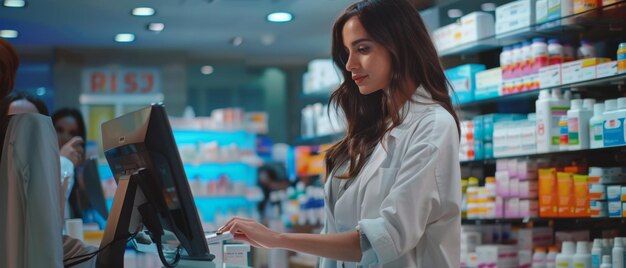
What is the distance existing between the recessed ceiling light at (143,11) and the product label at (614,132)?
16.2 ft

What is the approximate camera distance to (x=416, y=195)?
220 centimetres

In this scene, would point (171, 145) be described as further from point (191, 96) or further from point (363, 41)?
point (191, 96)

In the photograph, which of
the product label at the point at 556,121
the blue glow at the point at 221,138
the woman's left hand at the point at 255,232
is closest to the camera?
the woman's left hand at the point at 255,232

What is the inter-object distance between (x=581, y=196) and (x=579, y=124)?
1.13 ft

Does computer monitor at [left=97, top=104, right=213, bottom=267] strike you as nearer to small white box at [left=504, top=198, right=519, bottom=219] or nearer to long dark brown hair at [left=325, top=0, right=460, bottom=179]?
long dark brown hair at [left=325, top=0, right=460, bottom=179]

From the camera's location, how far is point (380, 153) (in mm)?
2439

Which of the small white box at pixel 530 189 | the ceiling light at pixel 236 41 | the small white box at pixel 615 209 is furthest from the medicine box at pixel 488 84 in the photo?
the ceiling light at pixel 236 41

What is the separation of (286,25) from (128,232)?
6759mm

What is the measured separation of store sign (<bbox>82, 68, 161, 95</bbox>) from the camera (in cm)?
1023

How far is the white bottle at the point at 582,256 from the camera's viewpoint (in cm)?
375

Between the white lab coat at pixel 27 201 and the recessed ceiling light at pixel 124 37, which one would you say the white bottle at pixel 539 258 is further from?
the recessed ceiling light at pixel 124 37

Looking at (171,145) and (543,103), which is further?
(543,103)

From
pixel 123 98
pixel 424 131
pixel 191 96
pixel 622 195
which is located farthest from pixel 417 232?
pixel 191 96

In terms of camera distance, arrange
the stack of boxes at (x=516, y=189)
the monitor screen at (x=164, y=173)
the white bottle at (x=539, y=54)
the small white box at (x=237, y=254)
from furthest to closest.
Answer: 1. the stack of boxes at (x=516, y=189)
2. the white bottle at (x=539, y=54)
3. the small white box at (x=237, y=254)
4. the monitor screen at (x=164, y=173)
